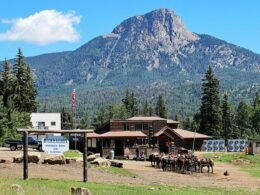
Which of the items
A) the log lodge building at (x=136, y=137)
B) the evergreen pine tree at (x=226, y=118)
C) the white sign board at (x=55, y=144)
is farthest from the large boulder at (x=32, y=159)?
the evergreen pine tree at (x=226, y=118)

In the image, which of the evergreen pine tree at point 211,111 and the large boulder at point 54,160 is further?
the evergreen pine tree at point 211,111

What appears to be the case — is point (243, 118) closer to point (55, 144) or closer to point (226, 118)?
point (226, 118)

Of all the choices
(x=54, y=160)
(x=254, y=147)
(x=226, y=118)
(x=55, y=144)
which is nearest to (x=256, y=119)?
(x=226, y=118)

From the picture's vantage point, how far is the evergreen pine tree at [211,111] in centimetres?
10269

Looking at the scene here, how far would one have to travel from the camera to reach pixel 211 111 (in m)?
103

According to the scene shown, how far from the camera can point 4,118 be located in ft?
257

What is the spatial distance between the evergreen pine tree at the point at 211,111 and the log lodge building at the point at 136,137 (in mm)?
12898

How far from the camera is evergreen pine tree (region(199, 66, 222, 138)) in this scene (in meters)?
103

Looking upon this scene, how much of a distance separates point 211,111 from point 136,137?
28996 mm

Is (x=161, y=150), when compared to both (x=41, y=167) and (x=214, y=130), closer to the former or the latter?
(x=214, y=130)

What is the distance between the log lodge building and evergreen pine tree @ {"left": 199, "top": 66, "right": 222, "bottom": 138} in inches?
508

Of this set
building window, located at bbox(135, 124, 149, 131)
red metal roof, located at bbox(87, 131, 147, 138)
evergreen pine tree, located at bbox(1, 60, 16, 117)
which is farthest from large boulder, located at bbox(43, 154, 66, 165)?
evergreen pine tree, located at bbox(1, 60, 16, 117)

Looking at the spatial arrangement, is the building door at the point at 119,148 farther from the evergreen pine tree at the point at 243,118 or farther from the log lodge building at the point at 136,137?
the evergreen pine tree at the point at 243,118

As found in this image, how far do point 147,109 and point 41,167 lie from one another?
132m
